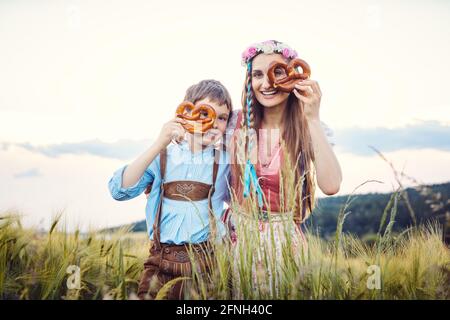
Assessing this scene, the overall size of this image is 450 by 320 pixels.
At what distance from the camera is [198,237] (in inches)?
110

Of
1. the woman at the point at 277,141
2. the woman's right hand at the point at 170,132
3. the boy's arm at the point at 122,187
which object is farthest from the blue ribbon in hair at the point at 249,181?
the boy's arm at the point at 122,187

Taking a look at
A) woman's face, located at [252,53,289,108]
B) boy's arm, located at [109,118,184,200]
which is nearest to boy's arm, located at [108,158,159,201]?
boy's arm, located at [109,118,184,200]

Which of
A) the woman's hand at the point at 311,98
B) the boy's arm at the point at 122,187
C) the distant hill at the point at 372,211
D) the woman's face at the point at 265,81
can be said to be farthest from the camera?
the woman's face at the point at 265,81

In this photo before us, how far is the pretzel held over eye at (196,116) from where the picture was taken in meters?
2.78

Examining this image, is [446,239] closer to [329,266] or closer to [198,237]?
[329,266]

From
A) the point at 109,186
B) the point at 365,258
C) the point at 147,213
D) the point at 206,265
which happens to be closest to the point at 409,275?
the point at 365,258

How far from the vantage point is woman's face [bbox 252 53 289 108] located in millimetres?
2967

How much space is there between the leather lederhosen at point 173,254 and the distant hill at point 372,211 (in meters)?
0.44

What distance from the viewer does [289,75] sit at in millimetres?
2816

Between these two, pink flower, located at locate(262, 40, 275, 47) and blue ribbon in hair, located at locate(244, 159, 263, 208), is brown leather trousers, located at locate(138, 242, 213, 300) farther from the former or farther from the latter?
pink flower, located at locate(262, 40, 275, 47)

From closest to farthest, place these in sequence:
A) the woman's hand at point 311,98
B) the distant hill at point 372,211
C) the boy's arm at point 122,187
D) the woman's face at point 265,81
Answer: the distant hill at point 372,211 → the woman's hand at point 311,98 → the boy's arm at point 122,187 → the woman's face at point 265,81

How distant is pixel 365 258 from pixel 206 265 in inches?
36.1

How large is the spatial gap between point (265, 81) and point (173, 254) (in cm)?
124

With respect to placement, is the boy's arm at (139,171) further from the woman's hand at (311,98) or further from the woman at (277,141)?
the woman's hand at (311,98)
